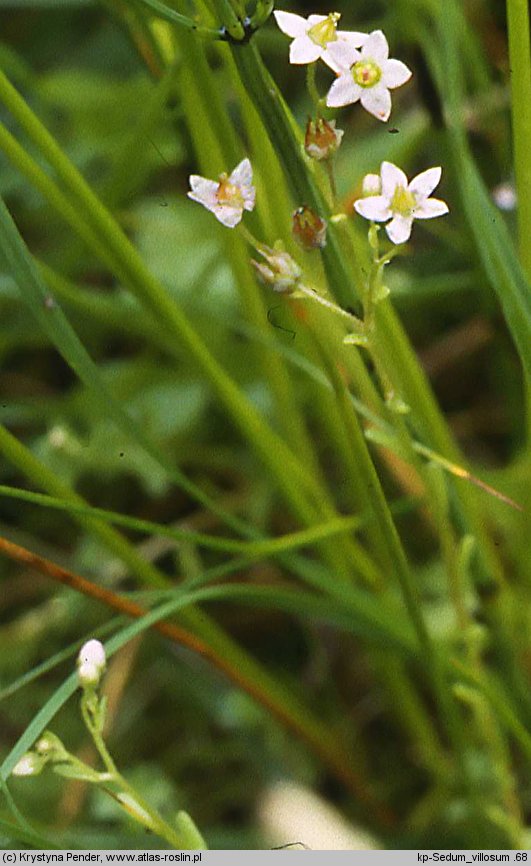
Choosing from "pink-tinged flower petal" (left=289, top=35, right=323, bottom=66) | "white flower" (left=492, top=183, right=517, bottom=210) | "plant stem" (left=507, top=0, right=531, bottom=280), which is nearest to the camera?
"pink-tinged flower petal" (left=289, top=35, right=323, bottom=66)

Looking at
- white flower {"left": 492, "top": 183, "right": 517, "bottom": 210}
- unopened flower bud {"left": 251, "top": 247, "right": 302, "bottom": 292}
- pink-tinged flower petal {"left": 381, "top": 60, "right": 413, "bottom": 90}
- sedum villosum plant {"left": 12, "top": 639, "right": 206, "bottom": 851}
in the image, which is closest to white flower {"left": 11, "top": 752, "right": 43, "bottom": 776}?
sedum villosum plant {"left": 12, "top": 639, "right": 206, "bottom": 851}

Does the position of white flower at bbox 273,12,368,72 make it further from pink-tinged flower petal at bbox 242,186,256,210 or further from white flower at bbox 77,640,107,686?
white flower at bbox 77,640,107,686

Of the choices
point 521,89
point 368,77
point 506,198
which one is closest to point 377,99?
point 368,77

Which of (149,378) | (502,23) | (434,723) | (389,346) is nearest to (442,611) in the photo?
(434,723)

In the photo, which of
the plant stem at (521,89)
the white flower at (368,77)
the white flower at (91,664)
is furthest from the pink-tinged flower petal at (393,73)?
the white flower at (91,664)

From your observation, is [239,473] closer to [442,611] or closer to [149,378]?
[149,378]
